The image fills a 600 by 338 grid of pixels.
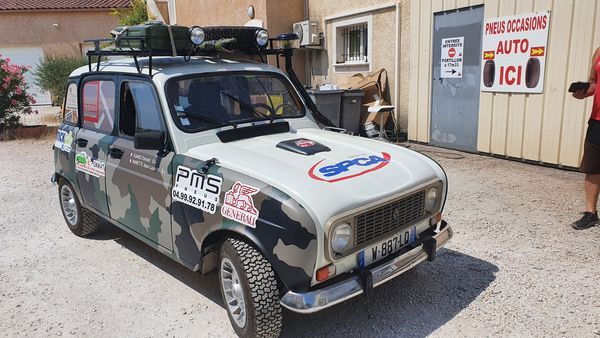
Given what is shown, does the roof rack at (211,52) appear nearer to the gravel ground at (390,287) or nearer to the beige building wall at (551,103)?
the gravel ground at (390,287)

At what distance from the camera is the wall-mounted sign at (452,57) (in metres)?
8.13

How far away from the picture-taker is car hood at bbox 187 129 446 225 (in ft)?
9.07

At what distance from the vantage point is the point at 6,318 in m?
3.58

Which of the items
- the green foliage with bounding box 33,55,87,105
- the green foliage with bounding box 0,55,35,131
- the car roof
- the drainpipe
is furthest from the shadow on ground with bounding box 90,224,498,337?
the green foliage with bounding box 33,55,87,105

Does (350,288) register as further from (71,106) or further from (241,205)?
(71,106)

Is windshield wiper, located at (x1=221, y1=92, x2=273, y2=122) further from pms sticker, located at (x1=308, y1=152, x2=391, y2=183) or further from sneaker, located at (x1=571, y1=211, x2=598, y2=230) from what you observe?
sneaker, located at (x1=571, y1=211, x2=598, y2=230)

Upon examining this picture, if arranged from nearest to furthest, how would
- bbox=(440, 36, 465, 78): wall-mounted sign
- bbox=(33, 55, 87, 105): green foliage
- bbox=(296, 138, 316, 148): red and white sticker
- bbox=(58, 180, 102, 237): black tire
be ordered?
bbox=(296, 138, 316, 148): red and white sticker < bbox=(58, 180, 102, 237): black tire < bbox=(440, 36, 465, 78): wall-mounted sign < bbox=(33, 55, 87, 105): green foliage

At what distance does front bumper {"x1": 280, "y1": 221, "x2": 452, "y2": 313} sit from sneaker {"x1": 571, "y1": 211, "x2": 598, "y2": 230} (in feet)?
7.96

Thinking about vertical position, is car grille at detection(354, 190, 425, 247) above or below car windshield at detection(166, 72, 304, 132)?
below

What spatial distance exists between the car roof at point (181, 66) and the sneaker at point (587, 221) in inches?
132

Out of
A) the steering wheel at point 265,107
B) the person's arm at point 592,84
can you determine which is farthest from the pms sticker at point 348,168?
the person's arm at point 592,84

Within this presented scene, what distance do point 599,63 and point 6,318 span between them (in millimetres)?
5556

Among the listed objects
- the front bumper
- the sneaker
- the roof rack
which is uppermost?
the roof rack

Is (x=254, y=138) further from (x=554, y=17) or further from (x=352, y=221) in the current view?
(x=554, y=17)
